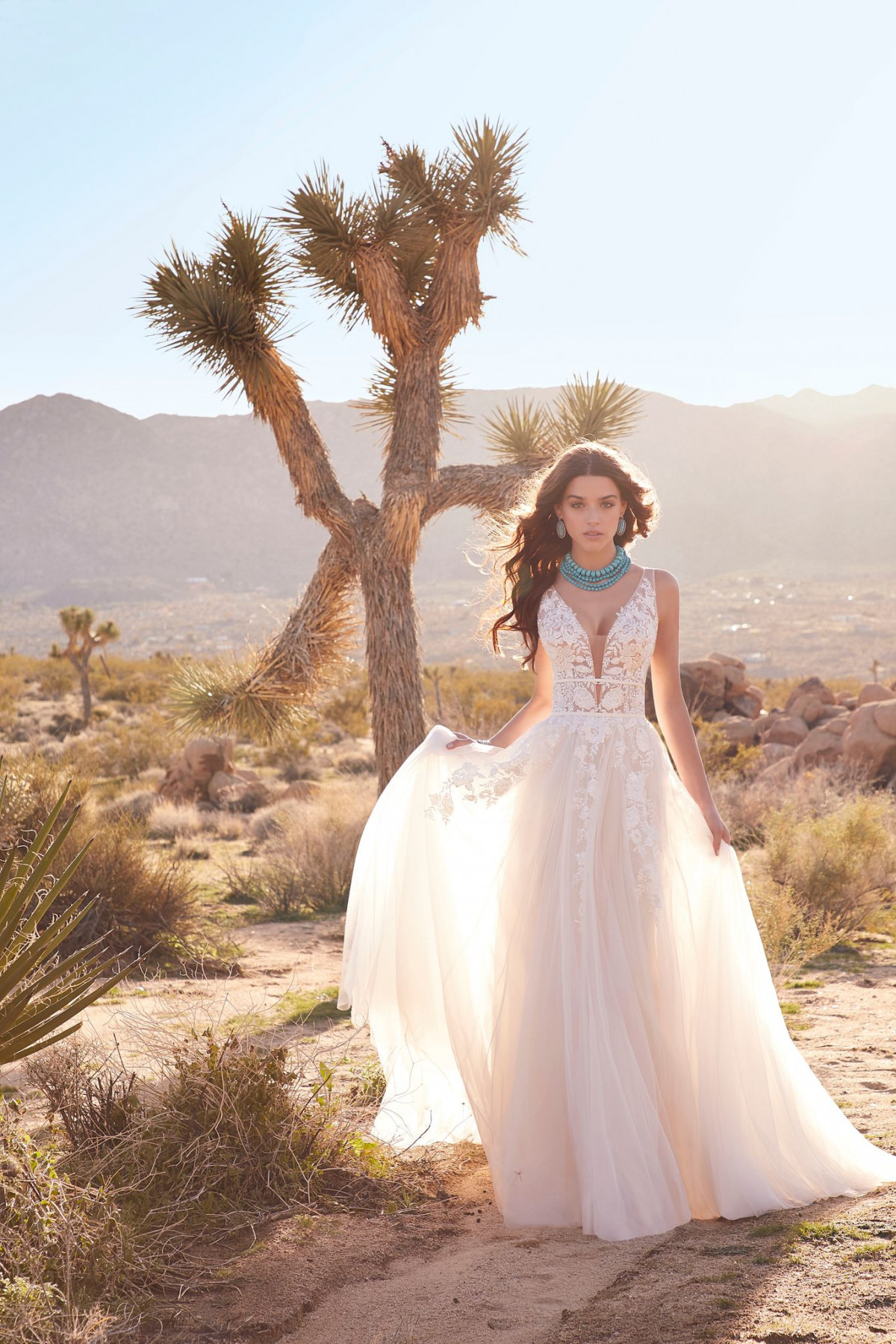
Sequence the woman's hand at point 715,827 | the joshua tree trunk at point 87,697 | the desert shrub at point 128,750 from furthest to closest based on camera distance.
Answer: the joshua tree trunk at point 87,697
the desert shrub at point 128,750
the woman's hand at point 715,827

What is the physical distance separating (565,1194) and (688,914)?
836 mm

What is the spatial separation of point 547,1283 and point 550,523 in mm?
2250

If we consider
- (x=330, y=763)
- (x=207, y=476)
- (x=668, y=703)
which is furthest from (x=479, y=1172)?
(x=207, y=476)

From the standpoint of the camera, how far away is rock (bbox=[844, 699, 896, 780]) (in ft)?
42.1

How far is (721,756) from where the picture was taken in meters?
13.8

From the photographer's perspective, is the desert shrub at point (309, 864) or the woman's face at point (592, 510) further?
the desert shrub at point (309, 864)

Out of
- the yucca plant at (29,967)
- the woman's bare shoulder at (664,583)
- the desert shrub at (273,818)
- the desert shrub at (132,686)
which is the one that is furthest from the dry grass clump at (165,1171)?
the desert shrub at (132,686)

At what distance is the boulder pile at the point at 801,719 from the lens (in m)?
12.9

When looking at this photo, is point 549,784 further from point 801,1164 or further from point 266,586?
point 266,586

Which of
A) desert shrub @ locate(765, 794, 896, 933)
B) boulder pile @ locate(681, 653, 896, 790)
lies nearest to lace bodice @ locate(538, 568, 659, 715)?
desert shrub @ locate(765, 794, 896, 933)

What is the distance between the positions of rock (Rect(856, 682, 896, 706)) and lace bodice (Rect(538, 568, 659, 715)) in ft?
38.4

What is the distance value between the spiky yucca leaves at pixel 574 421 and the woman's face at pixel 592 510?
606cm

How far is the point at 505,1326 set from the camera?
2.54m

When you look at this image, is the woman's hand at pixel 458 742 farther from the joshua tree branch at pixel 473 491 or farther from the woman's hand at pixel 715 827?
the joshua tree branch at pixel 473 491
